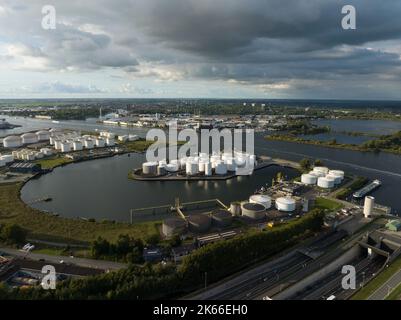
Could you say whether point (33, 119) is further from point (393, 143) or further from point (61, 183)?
point (393, 143)

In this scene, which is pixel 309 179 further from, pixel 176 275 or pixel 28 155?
pixel 28 155

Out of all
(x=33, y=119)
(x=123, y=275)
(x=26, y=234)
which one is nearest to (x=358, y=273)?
(x=123, y=275)

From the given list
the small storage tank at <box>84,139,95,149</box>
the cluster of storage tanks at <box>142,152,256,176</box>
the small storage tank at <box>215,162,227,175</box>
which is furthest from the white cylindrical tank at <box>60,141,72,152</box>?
the small storage tank at <box>215,162,227,175</box>

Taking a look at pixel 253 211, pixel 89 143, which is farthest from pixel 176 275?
pixel 89 143

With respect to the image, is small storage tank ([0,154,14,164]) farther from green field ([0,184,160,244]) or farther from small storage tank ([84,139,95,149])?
green field ([0,184,160,244])

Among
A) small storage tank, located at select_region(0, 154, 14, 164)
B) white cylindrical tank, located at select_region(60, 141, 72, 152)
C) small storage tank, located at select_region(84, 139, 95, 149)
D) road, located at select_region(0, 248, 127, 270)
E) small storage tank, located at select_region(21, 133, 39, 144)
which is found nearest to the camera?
road, located at select_region(0, 248, 127, 270)

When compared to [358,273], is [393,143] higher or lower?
higher
